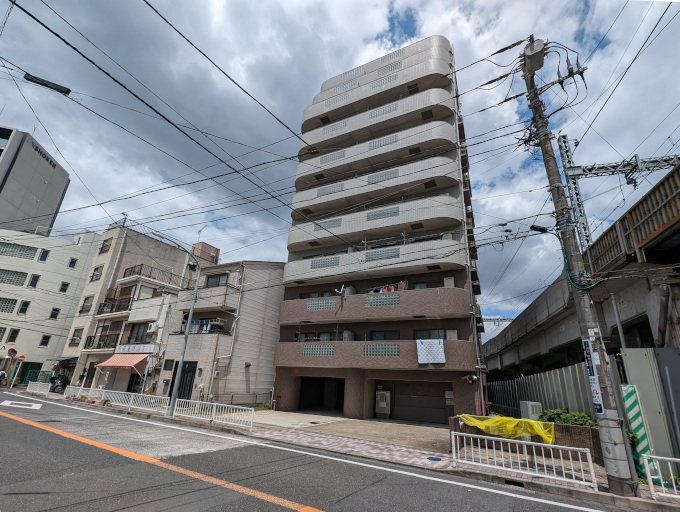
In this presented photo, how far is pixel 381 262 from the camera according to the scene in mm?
22156

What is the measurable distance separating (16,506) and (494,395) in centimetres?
3132

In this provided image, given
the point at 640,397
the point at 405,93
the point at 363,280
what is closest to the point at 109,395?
the point at 363,280

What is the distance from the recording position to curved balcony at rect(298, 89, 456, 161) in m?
24.5

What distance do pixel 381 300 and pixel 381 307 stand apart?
470mm

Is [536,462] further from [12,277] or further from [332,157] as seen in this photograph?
[12,277]

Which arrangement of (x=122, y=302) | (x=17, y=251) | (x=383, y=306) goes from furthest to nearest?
1. (x=17, y=251)
2. (x=122, y=302)
3. (x=383, y=306)

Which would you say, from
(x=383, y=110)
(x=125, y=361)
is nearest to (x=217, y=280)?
(x=125, y=361)

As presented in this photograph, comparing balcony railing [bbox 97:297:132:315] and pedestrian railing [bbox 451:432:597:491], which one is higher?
balcony railing [bbox 97:297:132:315]

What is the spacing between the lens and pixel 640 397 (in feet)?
28.7

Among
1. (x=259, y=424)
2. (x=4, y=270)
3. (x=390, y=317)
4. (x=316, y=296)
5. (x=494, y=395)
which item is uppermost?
(x=4, y=270)

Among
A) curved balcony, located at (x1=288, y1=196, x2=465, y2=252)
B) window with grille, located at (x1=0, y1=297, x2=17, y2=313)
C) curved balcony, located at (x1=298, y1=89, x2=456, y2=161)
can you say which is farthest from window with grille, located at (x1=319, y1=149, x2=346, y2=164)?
A: window with grille, located at (x1=0, y1=297, x2=17, y2=313)

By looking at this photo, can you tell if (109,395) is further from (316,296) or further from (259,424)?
(316,296)

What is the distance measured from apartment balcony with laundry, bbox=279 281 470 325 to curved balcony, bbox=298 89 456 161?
1147cm

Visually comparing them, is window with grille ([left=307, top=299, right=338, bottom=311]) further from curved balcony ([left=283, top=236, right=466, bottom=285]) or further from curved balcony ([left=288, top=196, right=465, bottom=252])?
curved balcony ([left=288, top=196, right=465, bottom=252])
